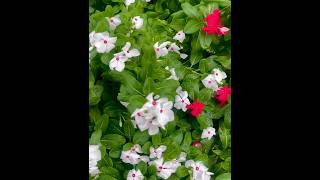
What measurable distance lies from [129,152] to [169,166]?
0.19 m

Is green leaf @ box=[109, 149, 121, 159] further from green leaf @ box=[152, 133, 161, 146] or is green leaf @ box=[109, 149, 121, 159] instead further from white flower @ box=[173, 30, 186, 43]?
white flower @ box=[173, 30, 186, 43]

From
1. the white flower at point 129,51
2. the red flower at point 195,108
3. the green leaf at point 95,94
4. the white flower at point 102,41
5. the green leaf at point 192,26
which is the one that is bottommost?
the red flower at point 195,108

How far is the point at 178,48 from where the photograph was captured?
228cm

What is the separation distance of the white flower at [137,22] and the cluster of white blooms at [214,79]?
423 millimetres

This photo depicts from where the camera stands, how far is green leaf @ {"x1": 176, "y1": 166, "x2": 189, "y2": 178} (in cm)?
207

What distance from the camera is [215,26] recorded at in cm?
227

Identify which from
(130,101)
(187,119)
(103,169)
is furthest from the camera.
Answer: (187,119)

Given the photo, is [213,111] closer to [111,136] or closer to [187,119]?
[187,119]

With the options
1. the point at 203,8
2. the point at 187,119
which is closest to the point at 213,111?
the point at 187,119

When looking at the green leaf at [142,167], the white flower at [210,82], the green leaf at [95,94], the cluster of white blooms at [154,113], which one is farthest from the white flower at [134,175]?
the white flower at [210,82]

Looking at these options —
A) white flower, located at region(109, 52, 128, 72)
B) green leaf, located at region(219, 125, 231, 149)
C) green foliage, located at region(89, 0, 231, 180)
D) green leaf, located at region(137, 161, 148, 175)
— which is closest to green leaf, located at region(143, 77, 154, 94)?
green foliage, located at region(89, 0, 231, 180)

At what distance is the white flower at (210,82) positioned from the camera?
2.27 meters

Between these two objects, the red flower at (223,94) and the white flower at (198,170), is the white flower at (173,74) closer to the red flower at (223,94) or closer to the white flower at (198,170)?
the red flower at (223,94)

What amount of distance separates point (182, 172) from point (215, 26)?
72cm
